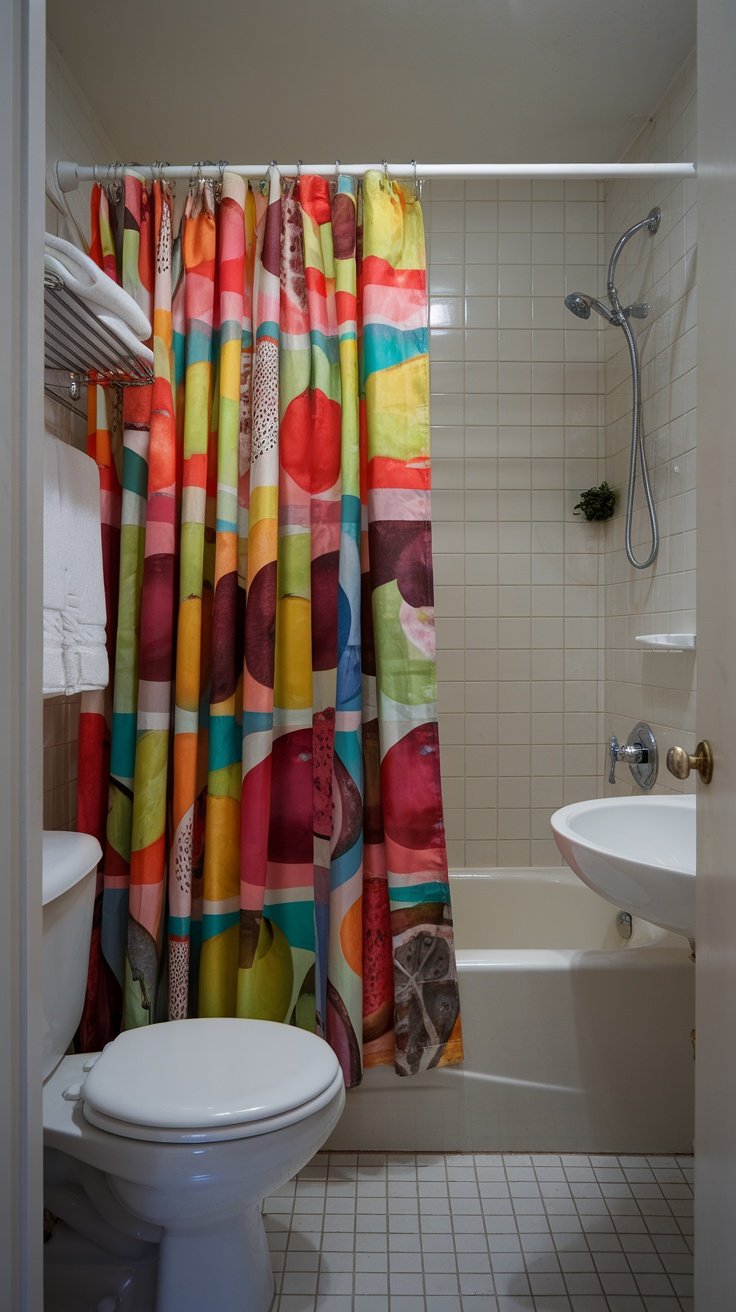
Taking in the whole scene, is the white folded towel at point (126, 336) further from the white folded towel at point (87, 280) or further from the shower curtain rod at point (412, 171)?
the shower curtain rod at point (412, 171)

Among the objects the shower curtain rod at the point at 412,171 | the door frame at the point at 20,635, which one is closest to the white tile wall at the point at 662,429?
the shower curtain rod at the point at 412,171

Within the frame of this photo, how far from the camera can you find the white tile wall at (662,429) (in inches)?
76.8

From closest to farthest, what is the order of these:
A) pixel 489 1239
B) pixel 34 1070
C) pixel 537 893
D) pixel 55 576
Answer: pixel 34 1070
pixel 55 576
pixel 489 1239
pixel 537 893

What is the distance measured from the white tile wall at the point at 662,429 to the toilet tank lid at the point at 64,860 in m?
1.33

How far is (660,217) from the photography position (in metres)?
2.09

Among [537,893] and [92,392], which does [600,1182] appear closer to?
[537,893]

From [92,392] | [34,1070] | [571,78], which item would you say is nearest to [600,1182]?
[34,1070]

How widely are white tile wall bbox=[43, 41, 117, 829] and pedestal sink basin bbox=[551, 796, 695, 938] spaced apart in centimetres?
106

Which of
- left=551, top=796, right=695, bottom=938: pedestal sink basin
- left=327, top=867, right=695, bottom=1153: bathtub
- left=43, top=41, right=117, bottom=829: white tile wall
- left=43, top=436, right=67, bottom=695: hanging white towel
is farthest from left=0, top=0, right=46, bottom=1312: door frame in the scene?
left=327, top=867, right=695, bottom=1153: bathtub

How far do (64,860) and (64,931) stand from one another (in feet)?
0.39

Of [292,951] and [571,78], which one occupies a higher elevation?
[571,78]

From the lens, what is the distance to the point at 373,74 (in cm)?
197

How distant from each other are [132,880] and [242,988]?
311 mm

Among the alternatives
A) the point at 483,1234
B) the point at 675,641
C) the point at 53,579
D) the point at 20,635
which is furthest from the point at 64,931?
the point at 675,641
